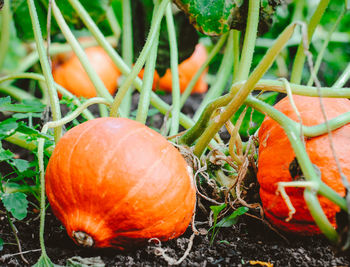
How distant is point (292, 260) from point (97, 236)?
1.47ft

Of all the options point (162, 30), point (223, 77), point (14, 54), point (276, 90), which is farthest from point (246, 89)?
point (14, 54)

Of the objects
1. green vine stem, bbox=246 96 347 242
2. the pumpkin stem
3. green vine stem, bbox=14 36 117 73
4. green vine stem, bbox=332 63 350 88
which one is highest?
green vine stem, bbox=332 63 350 88

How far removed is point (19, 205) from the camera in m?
0.94

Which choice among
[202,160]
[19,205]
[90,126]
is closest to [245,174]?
[202,160]

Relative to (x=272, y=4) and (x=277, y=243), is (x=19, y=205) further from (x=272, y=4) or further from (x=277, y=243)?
(x=272, y=4)

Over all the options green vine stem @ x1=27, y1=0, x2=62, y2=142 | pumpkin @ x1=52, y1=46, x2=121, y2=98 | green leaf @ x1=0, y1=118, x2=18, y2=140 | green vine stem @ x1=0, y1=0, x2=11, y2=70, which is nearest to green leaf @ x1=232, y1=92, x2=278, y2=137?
green vine stem @ x1=27, y1=0, x2=62, y2=142

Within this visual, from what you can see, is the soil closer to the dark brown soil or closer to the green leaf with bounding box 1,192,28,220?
the dark brown soil

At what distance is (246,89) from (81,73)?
173 cm

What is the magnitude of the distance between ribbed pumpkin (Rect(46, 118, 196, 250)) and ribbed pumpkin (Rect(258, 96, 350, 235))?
21 cm

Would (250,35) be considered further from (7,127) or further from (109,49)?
(7,127)

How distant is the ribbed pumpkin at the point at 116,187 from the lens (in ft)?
3.05

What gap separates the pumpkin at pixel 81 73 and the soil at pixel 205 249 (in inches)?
54.9

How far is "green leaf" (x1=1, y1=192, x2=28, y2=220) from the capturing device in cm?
92

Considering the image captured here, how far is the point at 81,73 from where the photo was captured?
8.23ft
